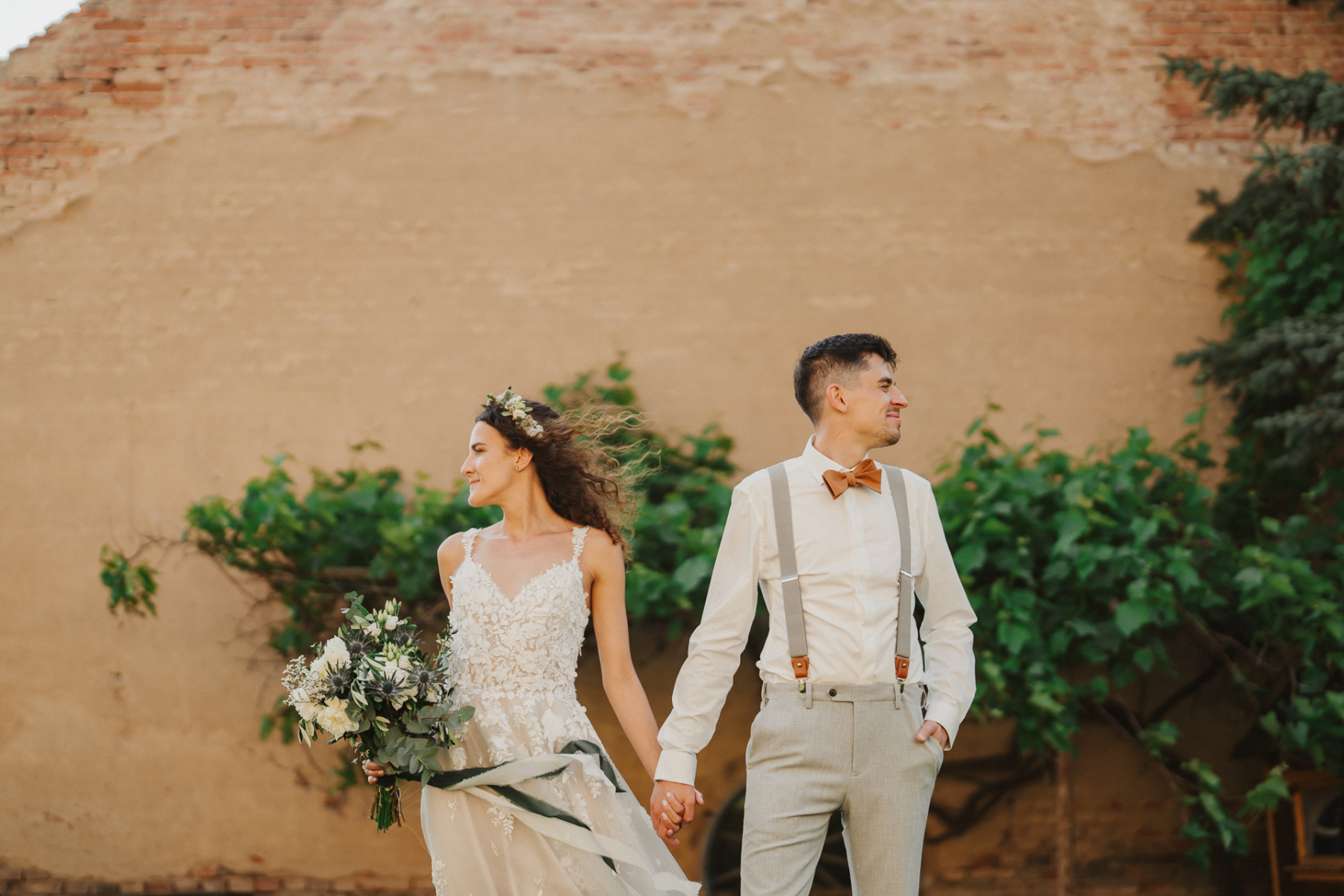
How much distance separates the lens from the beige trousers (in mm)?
2473

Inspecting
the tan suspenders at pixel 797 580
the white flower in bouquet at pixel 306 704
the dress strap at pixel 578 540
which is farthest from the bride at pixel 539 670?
the tan suspenders at pixel 797 580

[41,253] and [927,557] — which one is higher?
[41,253]

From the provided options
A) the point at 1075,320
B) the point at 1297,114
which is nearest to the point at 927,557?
the point at 1075,320

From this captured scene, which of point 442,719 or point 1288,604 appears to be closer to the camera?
point 442,719

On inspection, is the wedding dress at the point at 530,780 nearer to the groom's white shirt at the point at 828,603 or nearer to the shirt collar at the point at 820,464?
the groom's white shirt at the point at 828,603

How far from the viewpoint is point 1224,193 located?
228 inches

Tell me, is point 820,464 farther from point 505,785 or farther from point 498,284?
point 498,284

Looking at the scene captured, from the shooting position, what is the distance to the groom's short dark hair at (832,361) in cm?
278

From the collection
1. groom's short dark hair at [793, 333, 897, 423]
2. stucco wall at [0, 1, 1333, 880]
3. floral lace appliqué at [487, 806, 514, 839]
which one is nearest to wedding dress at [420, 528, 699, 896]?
floral lace appliqué at [487, 806, 514, 839]

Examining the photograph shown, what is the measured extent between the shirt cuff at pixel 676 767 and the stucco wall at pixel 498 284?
3232mm

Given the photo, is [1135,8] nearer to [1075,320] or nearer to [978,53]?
[978,53]

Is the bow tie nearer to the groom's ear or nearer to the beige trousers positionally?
the groom's ear

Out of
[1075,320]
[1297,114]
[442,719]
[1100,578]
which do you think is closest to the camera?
[442,719]

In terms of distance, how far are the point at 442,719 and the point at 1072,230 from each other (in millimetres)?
4606
